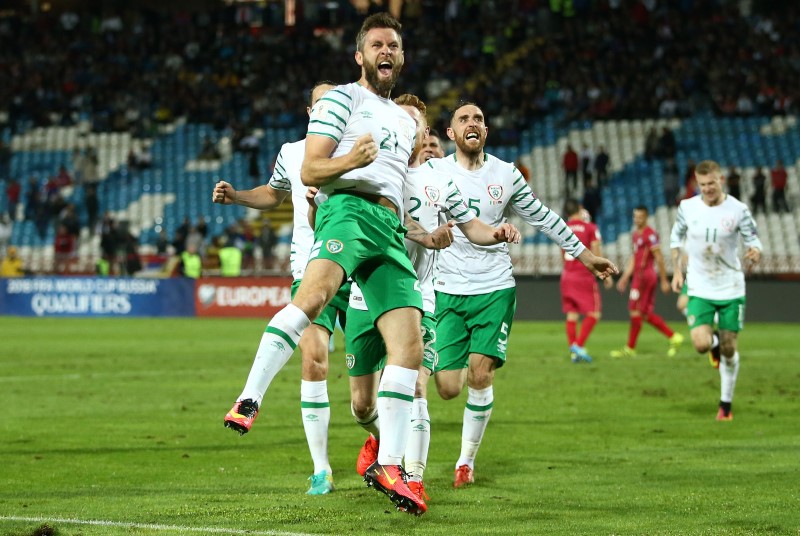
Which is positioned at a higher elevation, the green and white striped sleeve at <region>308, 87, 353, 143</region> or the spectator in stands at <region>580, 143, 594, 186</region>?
the spectator in stands at <region>580, 143, 594, 186</region>

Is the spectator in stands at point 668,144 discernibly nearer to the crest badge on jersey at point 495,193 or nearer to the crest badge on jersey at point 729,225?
→ the crest badge on jersey at point 729,225

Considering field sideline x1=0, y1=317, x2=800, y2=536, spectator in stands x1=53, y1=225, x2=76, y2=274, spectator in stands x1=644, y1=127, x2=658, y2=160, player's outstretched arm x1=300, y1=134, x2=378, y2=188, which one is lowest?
field sideline x1=0, y1=317, x2=800, y2=536

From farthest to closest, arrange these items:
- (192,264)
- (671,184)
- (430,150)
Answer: (671,184)
(192,264)
(430,150)

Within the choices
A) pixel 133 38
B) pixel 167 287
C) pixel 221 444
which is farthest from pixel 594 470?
pixel 133 38

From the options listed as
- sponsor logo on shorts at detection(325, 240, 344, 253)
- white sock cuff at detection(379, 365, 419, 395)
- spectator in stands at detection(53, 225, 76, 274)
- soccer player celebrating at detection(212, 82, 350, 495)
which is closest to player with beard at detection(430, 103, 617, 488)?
soccer player celebrating at detection(212, 82, 350, 495)

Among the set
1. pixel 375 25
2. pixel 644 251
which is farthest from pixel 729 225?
pixel 644 251

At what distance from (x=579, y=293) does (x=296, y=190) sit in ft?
41.0

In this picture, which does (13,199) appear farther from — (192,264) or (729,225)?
(729,225)

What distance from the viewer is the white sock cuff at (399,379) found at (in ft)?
21.9

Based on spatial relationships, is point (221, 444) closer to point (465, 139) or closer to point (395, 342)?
point (465, 139)

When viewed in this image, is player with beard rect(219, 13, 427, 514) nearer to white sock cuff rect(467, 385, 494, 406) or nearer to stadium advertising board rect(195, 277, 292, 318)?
white sock cuff rect(467, 385, 494, 406)

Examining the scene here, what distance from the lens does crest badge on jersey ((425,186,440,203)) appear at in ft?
27.9

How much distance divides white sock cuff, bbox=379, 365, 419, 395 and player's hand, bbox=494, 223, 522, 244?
3.59 feet

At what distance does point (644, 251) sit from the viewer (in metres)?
21.3
